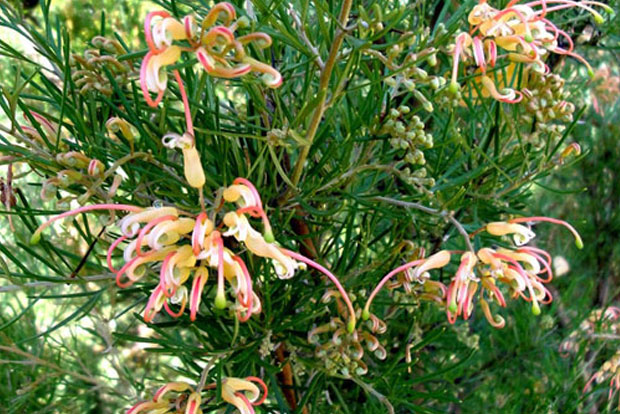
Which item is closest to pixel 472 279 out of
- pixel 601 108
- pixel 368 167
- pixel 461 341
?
pixel 368 167

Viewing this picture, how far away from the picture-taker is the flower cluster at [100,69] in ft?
1.29

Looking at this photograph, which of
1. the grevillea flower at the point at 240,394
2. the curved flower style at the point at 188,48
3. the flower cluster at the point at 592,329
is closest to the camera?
the curved flower style at the point at 188,48

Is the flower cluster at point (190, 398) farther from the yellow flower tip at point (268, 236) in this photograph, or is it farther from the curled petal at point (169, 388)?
the yellow flower tip at point (268, 236)

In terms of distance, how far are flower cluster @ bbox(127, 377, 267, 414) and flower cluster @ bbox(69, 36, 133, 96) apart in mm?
190

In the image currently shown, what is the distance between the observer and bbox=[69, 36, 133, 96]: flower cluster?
15.5 inches

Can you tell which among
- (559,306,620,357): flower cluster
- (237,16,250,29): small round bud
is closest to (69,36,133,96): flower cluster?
(237,16,250,29): small round bud

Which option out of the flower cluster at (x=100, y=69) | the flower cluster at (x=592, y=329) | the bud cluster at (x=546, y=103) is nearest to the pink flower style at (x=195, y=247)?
the flower cluster at (x=100, y=69)

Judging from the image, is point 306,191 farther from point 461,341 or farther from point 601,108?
point 601,108

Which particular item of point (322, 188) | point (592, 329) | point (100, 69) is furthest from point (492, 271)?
point (592, 329)

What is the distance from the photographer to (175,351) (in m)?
0.45

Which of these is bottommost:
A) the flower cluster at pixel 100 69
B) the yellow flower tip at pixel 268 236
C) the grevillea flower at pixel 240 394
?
the grevillea flower at pixel 240 394

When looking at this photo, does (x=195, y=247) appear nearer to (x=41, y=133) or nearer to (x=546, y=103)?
(x=41, y=133)

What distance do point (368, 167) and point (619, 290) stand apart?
0.75 meters

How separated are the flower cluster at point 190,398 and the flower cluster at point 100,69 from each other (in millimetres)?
190
